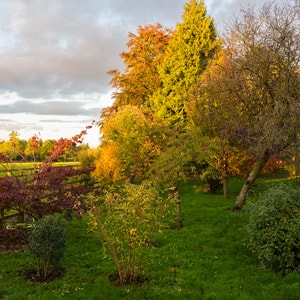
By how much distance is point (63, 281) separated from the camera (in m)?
6.88

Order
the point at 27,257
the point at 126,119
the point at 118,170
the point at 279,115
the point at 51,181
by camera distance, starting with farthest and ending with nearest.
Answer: the point at 126,119
the point at 118,170
the point at 279,115
the point at 51,181
the point at 27,257

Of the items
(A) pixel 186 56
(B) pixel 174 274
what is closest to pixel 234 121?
(B) pixel 174 274

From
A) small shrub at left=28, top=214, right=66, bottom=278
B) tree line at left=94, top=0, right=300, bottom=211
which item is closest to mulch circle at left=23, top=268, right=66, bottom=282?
small shrub at left=28, top=214, right=66, bottom=278

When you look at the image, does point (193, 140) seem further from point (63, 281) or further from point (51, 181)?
point (63, 281)

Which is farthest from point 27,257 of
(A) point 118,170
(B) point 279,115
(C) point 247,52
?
(C) point 247,52

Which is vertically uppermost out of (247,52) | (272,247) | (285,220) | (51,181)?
(247,52)

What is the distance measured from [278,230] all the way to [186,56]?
18.6 metres

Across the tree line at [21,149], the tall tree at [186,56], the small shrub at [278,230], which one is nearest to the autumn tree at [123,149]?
the tree line at [21,149]

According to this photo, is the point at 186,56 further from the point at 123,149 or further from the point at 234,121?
the point at 234,121

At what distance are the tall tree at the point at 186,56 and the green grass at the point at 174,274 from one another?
14.3m

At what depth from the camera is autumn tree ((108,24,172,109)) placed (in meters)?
27.3

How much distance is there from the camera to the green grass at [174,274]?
20.6 feet

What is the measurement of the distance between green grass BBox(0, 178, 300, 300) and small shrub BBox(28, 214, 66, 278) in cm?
49

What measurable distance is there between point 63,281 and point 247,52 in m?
11.0
